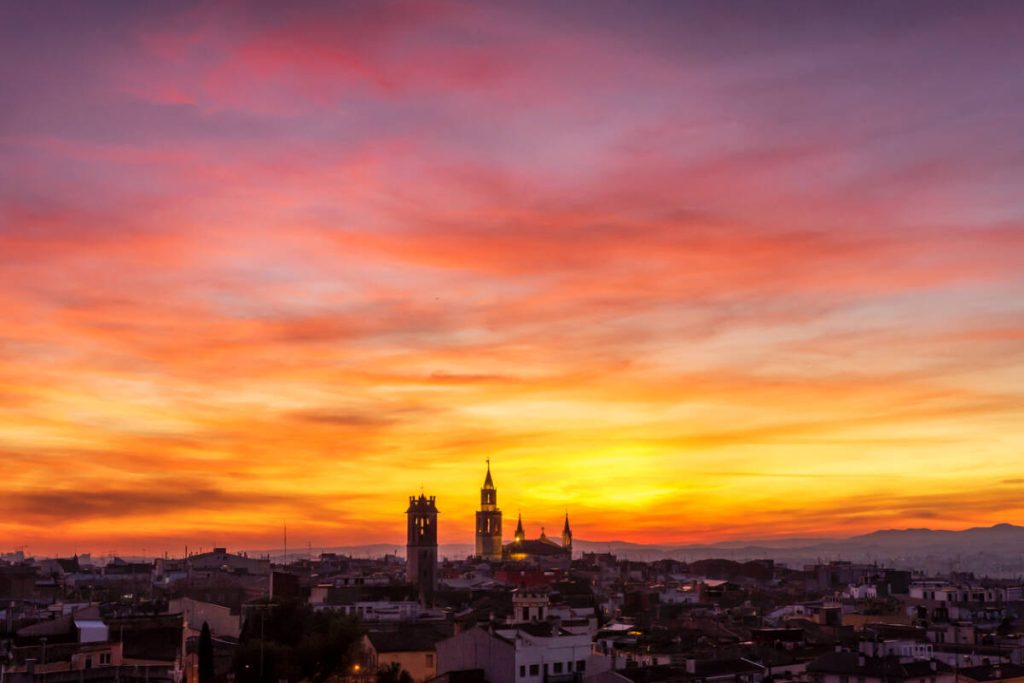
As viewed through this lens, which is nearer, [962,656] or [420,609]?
[962,656]

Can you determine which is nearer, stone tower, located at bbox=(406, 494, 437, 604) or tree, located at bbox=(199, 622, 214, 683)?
tree, located at bbox=(199, 622, 214, 683)

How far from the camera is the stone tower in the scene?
15538cm

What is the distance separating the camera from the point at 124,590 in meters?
149

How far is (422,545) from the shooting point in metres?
157

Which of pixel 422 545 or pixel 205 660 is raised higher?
pixel 422 545

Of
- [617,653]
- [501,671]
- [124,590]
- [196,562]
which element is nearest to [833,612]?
[617,653]

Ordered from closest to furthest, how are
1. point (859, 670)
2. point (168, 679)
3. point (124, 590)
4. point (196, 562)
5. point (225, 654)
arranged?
point (168, 679), point (859, 670), point (225, 654), point (124, 590), point (196, 562)

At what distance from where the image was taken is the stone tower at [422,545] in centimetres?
15538

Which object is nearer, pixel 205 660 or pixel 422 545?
pixel 205 660

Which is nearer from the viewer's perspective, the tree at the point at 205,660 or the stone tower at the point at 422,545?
the tree at the point at 205,660

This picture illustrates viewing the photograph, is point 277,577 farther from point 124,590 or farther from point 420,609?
point 124,590

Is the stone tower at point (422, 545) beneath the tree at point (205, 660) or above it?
above

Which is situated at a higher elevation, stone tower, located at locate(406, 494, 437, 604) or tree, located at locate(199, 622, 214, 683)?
stone tower, located at locate(406, 494, 437, 604)

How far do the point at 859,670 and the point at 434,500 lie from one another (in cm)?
10623
